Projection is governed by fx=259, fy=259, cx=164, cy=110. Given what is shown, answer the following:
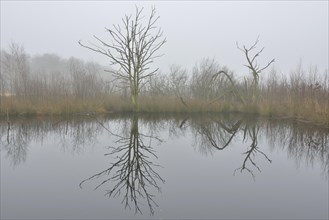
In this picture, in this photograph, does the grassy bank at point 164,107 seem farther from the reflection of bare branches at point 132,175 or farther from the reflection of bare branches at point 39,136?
the reflection of bare branches at point 132,175

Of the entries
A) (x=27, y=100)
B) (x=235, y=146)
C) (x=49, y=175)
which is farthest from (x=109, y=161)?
(x=27, y=100)

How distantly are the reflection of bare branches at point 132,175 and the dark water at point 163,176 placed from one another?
1 cm

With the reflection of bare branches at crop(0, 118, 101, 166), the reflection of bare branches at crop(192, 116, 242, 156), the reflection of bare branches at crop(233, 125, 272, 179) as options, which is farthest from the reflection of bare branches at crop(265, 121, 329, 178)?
the reflection of bare branches at crop(0, 118, 101, 166)

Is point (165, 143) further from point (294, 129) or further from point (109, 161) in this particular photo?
point (294, 129)

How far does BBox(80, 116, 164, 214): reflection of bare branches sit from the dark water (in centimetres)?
1

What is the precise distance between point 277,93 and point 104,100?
8.78 meters

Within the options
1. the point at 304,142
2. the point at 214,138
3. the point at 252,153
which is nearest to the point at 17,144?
the point at 214,138

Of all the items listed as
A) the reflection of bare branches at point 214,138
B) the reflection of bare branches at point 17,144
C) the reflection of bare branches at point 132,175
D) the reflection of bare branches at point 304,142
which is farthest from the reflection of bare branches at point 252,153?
the reflection of bare branches at point 17,144

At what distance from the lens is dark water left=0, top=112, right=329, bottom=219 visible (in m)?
2.76

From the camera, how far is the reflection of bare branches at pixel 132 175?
3.11m

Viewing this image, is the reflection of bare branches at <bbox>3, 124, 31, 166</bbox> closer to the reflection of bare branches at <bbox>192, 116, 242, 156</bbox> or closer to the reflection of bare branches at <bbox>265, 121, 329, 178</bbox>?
the reflection of bare branches at <bbox>192, 116, 242, 156</bbox>

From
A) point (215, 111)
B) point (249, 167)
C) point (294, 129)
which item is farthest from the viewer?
point (215, 111)

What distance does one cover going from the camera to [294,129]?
25.7ft

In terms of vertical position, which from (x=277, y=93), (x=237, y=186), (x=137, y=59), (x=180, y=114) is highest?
(x=137, y=59)
